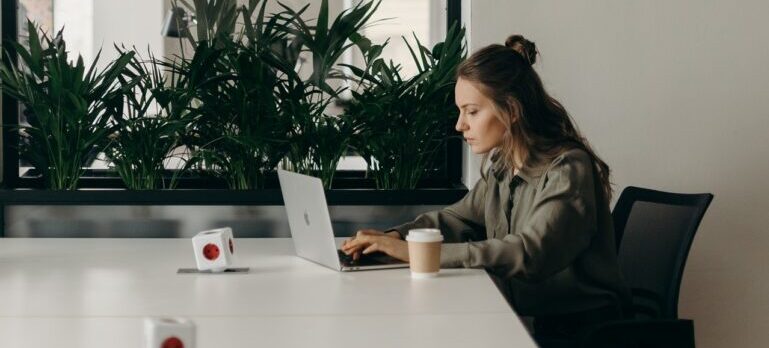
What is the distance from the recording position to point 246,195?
3357mm

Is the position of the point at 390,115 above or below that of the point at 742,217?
above

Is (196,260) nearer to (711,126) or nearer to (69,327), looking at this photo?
(69,327)

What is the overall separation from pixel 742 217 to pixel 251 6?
181 cm

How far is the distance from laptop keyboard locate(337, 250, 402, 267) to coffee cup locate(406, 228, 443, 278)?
6.3 inches

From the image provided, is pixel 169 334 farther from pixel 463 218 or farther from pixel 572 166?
pixel 463 218

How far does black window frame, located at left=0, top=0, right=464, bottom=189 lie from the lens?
363 cm

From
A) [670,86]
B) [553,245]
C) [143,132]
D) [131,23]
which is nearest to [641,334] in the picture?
[553,245]

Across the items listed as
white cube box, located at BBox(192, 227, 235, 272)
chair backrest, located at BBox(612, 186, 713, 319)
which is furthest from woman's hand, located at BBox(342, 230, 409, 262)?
chair backrest, located at BBox(612, 186, 713, 319)

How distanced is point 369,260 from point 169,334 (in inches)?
52.4

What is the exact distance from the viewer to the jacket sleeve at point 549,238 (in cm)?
238

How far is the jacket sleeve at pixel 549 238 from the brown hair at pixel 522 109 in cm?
14

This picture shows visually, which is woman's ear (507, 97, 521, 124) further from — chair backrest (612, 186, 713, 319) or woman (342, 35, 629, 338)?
chair backrest (612, 186, 713, 319)

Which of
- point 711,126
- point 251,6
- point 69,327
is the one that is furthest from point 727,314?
point 69,327

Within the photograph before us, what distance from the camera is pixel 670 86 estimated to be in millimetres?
3449
